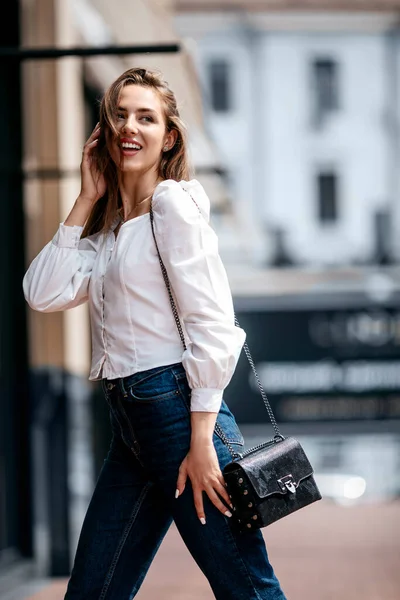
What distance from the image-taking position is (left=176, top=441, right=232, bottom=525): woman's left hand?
2162 millimetres

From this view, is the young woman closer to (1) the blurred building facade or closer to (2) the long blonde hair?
(2) the long blonde hair

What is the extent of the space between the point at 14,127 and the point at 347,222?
21.7m

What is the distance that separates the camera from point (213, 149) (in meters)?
9.28

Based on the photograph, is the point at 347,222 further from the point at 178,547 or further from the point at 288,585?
the point at 288,585

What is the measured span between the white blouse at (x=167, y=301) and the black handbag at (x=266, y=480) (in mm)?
32

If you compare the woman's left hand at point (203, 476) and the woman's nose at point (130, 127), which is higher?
the woman's nose at point (130, 127)

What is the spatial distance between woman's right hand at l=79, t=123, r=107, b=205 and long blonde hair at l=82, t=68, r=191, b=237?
11 mm

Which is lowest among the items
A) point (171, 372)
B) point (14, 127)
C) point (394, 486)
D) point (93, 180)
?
point (394, 486)

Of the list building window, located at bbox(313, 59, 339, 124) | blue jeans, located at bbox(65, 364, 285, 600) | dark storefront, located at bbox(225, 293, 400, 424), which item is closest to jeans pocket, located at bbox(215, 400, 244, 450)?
blue jeans, located at bbox(65, 364, 285, 600)

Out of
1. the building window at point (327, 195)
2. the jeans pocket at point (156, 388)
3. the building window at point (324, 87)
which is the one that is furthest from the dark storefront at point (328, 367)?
the building window at point (324, 87)

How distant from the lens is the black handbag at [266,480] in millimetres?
2176

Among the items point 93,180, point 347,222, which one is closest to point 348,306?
point 93,180

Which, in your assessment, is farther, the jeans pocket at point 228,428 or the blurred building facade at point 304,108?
the blurred building facade at point 304,108

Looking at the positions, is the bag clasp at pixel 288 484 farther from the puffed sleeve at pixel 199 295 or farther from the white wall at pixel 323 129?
the white wall at pixel 323 129
